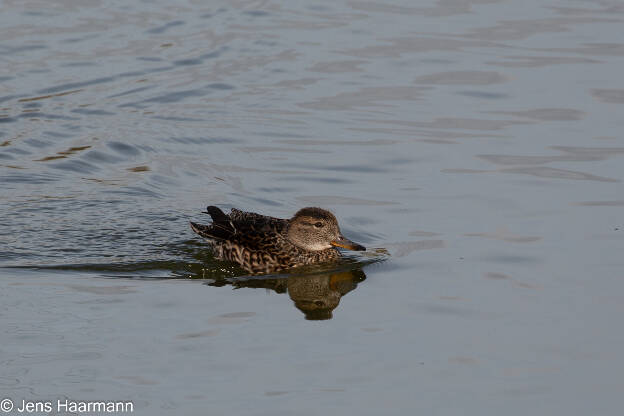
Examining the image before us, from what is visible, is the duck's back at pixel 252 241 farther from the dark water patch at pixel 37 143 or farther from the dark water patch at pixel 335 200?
the dark water patch at pixel 37 143

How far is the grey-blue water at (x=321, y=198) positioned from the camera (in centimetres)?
875

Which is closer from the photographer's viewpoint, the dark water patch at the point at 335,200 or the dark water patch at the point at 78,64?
the dark water patch at the point at 335,200

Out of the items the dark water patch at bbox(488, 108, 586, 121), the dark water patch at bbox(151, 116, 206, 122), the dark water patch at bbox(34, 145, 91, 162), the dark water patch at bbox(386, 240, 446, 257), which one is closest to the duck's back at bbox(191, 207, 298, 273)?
the dark water patch at bbox(386, 240, 446, 257)

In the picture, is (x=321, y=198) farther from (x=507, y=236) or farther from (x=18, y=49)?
(x=18, y=49)

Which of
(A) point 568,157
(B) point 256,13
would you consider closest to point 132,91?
(B) point 256,13

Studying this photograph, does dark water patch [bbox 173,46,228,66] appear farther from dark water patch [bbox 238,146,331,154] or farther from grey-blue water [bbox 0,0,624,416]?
dark water patch [bbox 238,146,331,154]

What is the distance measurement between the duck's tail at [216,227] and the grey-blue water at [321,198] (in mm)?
286

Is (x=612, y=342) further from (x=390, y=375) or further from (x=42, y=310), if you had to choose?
(x=42, y=310)

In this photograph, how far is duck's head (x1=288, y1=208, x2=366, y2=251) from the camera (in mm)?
11914

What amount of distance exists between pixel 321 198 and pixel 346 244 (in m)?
2.13

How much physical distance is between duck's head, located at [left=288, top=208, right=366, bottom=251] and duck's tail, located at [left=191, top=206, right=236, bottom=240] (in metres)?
0.70

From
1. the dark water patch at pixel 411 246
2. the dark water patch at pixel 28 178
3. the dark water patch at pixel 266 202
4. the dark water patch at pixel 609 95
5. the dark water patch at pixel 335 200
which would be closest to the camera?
the dark water patch at pixel 411 246

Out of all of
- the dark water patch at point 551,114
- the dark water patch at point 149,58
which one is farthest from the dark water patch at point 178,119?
the dark water patch at point 551,114

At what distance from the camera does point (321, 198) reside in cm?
1393
